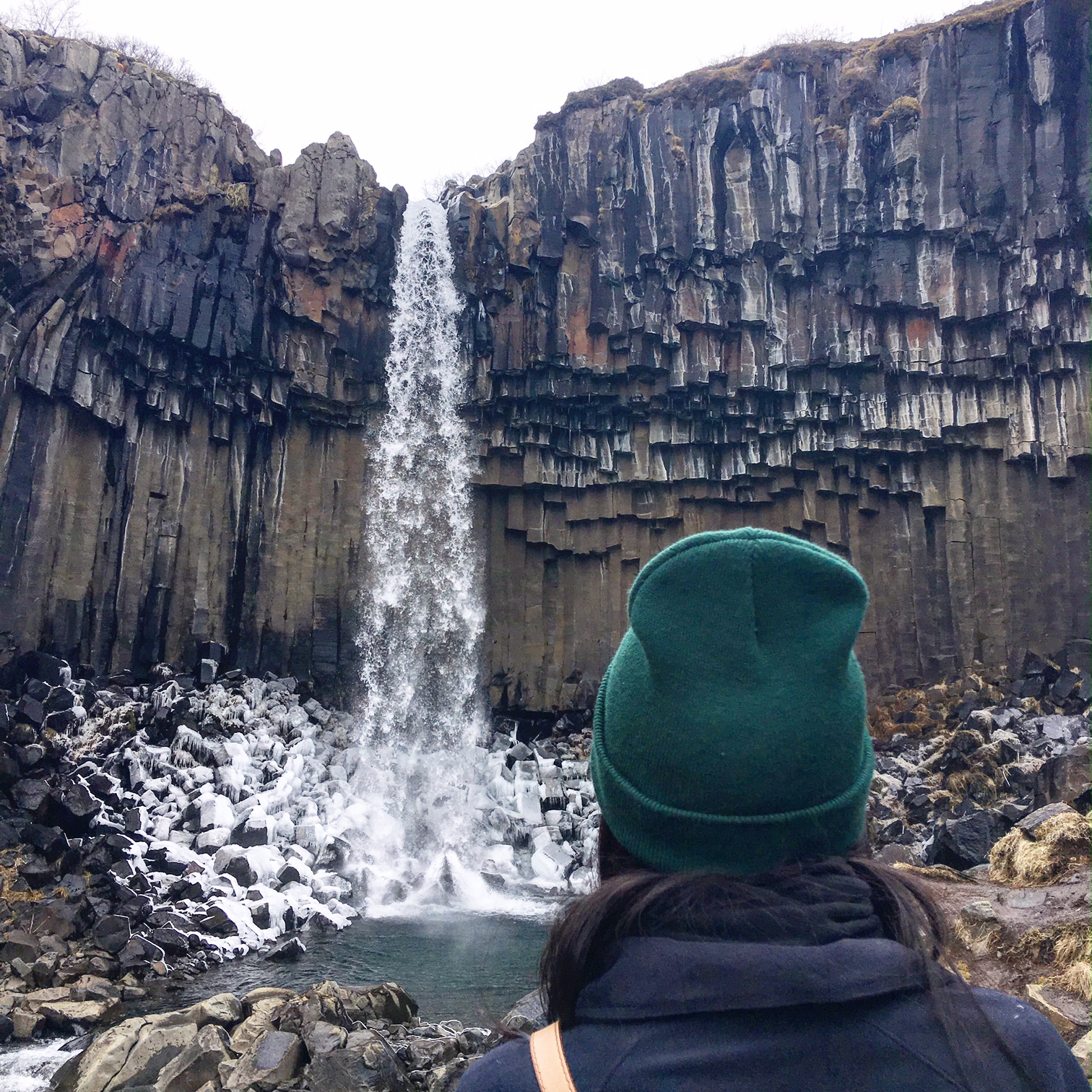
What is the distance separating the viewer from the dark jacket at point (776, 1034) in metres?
0.96

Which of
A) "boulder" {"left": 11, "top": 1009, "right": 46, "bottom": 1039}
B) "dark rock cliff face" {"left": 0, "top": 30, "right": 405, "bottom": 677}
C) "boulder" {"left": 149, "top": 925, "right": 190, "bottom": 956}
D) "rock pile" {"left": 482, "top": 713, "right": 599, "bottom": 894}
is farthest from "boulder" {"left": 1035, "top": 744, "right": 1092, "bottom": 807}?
"dark rock cliff face" {"left": 0, "top": 30, "right": 405, "bottom": 677}

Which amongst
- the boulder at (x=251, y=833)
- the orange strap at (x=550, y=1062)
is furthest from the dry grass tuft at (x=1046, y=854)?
the boulder at (x=251, y=833)

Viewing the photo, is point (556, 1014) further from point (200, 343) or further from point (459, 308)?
point (459, 308)

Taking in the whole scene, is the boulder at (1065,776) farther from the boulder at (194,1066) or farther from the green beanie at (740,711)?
the green beanie at (740,711)

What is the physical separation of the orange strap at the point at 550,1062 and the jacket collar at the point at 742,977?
0.05 metres

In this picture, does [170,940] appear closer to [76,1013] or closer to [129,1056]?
[76,1013]

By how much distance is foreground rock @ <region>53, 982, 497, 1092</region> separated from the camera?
20.1 ft

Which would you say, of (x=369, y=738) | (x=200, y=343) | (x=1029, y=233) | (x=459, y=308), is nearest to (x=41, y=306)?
(x=200, y=343)

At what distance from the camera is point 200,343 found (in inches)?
792

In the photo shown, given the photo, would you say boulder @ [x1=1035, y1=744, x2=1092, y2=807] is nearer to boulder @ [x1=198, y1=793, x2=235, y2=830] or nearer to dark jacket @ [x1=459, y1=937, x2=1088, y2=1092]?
dark jacket @ [x1=459, y1=937, x2=1088, y2=1092]

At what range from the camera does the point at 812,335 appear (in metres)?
22.4

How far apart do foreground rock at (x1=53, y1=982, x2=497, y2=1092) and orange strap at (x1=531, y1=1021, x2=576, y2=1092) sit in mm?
6003

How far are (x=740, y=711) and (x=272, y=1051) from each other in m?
6.59

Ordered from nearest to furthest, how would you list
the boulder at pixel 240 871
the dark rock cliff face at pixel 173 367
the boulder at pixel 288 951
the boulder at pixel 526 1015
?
1. the boulder at pixel 526 1015
2. the boulder at pixel 288 951
3. the boulder at pixel 240 871
4. the dark rock cliff face at pixel 173 367
